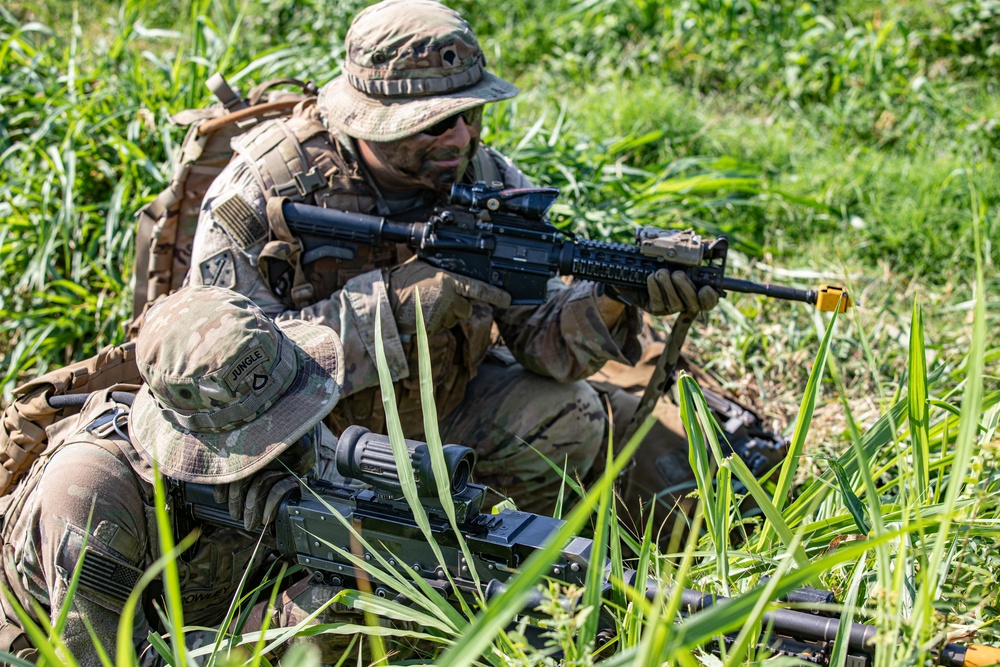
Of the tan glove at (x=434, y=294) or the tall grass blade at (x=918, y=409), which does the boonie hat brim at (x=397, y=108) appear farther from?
the tall grass blade at (x=918, y=409)

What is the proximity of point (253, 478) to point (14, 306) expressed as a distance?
9.01 feet

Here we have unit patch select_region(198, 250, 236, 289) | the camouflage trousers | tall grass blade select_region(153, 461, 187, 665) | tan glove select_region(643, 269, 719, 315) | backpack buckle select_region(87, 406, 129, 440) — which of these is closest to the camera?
tall grass blade select_region(153, 461, 187, 665)

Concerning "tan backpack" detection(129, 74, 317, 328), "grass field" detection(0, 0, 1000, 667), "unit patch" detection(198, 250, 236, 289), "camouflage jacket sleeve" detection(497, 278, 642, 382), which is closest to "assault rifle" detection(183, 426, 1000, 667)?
"grass field" detection(0, 0, 1000, 667)

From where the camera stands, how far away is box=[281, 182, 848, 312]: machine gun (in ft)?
10.6

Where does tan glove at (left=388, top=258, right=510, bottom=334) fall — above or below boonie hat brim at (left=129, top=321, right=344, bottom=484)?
below

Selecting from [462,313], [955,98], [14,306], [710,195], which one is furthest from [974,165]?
[14,306]

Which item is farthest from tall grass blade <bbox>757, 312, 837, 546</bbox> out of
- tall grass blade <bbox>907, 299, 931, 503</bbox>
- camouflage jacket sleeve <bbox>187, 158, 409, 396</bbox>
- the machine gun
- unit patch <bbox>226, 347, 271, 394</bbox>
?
camouflage jacket sleeve <bbox>187, 158, 409, 396</bbox>

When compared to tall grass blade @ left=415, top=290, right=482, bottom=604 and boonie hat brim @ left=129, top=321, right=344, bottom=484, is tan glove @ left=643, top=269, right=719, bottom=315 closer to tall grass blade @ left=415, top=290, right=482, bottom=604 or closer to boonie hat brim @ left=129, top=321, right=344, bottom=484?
boonie hat brim @ left=129, top=321, right=344, bottom=484

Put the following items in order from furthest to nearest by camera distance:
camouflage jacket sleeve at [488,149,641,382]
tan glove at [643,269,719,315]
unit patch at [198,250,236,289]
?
1. camouflage jacket sleeve at [488,149,641,382]
2. unit patch at [198,250,236,289]
3. tan glove at [643,269,719,315]

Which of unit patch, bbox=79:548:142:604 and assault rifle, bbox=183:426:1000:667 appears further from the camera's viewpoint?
unit patch, bbox=79:548:142:604

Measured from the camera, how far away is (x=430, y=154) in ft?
11.6

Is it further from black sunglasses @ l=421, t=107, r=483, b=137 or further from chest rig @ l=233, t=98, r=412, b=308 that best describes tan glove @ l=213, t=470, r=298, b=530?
black sunglasses @ l=421, t=107, r=483, b=137

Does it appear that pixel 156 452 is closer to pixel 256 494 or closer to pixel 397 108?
pixel 256 494

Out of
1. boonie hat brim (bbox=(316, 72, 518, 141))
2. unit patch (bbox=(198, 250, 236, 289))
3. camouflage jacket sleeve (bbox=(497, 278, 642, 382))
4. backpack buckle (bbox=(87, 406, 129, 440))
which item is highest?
boonie hat brim (bbox=(316, 72, 518, 141))
